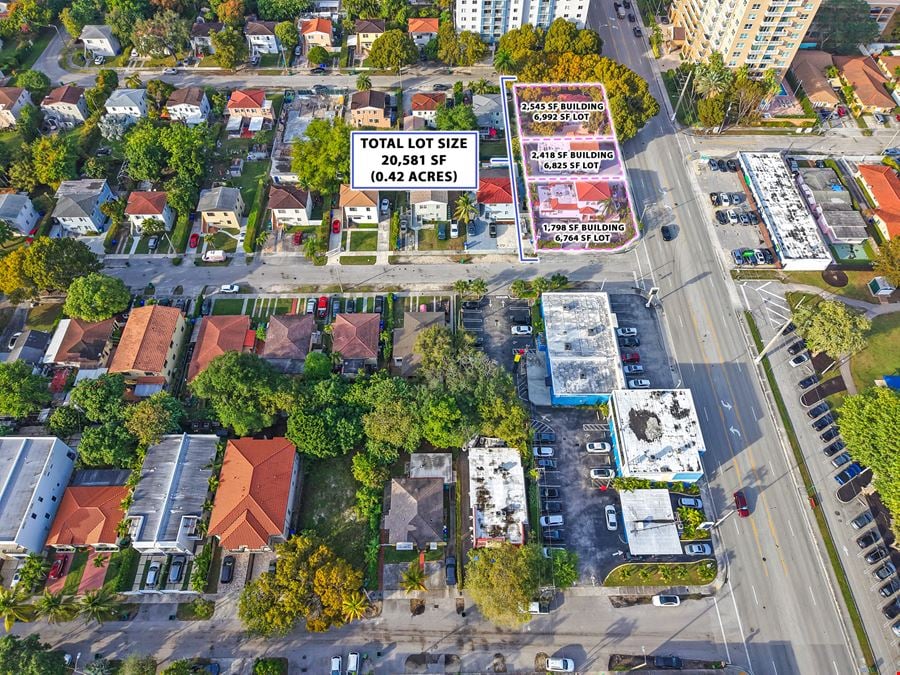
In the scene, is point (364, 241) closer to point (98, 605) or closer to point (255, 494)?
point (255, 494)

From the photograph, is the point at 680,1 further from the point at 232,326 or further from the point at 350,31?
the point at 232,326

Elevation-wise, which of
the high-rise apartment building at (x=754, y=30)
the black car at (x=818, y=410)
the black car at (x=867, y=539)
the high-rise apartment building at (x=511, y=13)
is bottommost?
the black car at (x=867, y=539)

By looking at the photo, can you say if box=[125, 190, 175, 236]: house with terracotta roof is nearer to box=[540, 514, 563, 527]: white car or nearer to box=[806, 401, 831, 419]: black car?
box=[540, 514, 563, 527]: white car

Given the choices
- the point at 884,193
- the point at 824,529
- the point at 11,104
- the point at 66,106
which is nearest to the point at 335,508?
the point at 824,529

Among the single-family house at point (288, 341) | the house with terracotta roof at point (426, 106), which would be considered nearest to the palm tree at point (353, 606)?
the single-family house at point (288, 341)

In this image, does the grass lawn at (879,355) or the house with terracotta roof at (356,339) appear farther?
the grass lawn at (879,355)

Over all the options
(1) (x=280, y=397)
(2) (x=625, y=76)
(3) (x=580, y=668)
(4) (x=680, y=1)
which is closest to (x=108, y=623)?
(1) (x=280, y=397)

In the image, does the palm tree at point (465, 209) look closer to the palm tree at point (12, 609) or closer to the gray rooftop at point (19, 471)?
the gray rooftop at point (19, 471)
